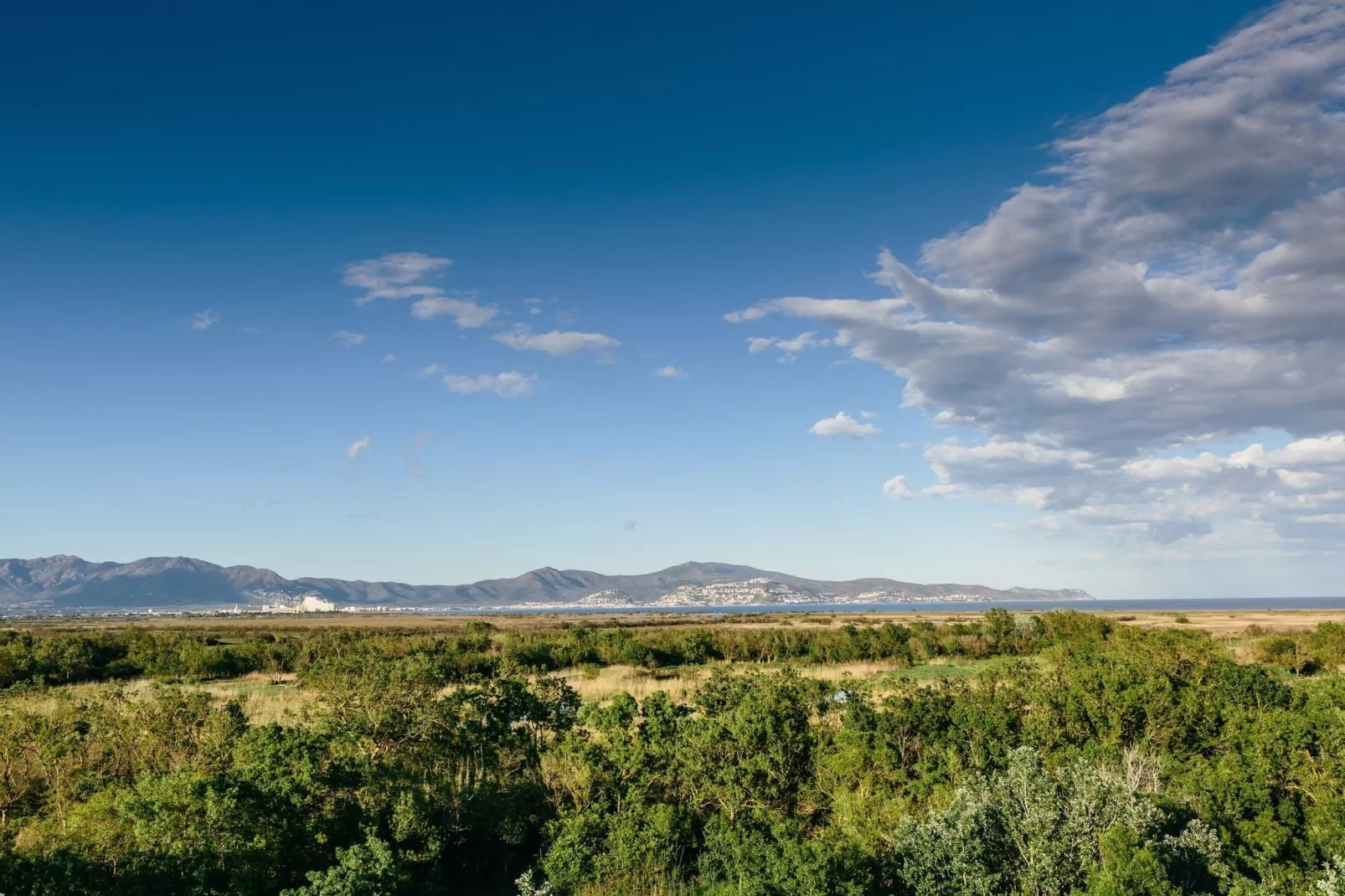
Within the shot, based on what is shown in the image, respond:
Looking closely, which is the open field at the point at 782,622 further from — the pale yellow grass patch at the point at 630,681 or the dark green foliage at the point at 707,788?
the dark green foliage at the point at 707,788

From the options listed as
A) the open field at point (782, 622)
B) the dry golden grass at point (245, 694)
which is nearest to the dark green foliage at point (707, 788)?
the dry golden grass at point (245, 694)

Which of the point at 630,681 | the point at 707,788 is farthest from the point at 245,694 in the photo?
the point at 630,681

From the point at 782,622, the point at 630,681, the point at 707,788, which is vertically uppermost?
the point at 707,788

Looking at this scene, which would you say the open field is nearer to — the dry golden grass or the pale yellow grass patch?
the pale yellow grass patch

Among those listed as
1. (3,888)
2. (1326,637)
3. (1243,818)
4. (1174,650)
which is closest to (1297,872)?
(1243,818)

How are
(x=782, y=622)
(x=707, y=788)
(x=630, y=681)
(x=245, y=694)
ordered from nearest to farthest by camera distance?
(x=707, y=788) < (x=245, y=694) < (x=630, y=681) < (x=782, y=622)

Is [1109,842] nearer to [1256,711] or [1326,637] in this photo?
[1256,711]

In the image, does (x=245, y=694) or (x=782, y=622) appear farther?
(x=782, y=622)

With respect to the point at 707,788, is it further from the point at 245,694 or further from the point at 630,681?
the point at 630,681

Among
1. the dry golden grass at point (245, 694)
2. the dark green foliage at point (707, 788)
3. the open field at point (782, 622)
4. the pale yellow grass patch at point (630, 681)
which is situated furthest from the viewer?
the open field at point (782, 622)

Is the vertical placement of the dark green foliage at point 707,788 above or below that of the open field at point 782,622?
above

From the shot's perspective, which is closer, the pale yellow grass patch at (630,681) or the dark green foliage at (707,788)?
the dark green foliage at (707,788)

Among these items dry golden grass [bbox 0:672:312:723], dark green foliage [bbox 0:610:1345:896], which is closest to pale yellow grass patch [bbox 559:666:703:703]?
dry golden grass [bbox 0:672:312:723]

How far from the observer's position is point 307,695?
26.4 meters
